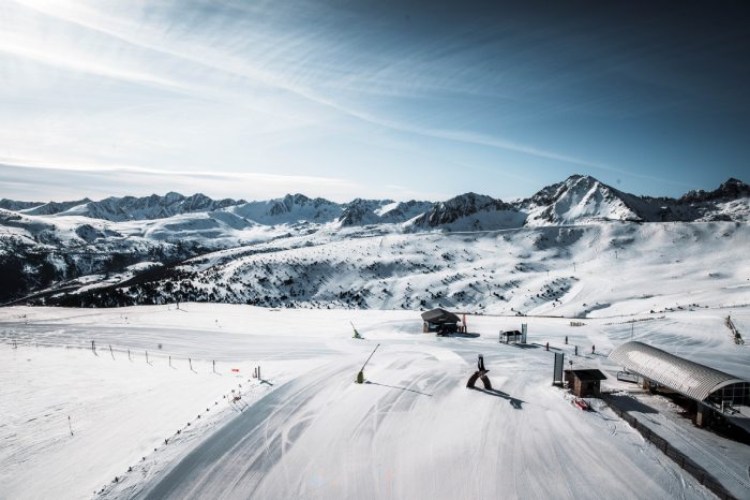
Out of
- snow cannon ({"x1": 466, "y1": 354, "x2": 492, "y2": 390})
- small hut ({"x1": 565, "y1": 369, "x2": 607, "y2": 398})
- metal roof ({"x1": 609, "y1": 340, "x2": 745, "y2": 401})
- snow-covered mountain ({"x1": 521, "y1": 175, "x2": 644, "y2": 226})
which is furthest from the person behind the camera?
snow-covered mountain ({"x1": 521, "y1": 175, "x2": 644, "y2": 226})

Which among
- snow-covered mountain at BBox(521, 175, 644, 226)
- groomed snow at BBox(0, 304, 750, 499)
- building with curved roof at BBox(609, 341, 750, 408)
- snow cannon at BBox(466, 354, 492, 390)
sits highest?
snow-covered mountain at BBox(521, 175, 644, 226)

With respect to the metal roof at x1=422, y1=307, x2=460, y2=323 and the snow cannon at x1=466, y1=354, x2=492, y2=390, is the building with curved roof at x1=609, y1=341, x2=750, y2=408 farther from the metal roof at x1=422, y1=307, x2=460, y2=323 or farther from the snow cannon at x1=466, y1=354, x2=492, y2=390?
the metal roof at x1=422, y1=307, x2=460, y2=323

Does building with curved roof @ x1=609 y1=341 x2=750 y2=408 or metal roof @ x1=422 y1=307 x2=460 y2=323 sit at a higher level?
building with curved roof @ x1=609 y1=341 x2=750 y2=408

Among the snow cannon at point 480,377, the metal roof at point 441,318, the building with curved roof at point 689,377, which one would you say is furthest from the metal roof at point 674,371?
the metal roof at point 441,318

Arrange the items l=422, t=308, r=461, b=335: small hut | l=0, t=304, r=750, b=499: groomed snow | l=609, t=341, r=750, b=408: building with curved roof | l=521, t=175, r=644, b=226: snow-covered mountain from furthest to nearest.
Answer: l=521, t=175, r=644, b=226: snow-covered mountain < l=422, t=308, r=461, b=335: small hut < l=609, t=341, r=750, b=408: building with curved roof < l=0, t=304, r=750, b=499: groomed snow

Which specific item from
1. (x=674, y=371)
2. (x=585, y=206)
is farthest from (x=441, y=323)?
(x=585, y=206)

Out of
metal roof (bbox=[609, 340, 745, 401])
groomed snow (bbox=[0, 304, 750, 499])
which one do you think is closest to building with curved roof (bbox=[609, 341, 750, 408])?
metal roof (bbox=[609, 340, 745, 401])

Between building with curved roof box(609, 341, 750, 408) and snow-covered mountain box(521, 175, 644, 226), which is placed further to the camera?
snow-covered mountain box(521, 175, 644, 226)

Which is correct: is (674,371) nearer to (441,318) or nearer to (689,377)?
(689,377)

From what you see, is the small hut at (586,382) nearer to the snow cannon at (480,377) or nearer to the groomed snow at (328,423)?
the groomed snow at (328,423)

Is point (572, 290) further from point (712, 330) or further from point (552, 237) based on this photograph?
point (552, 237)
